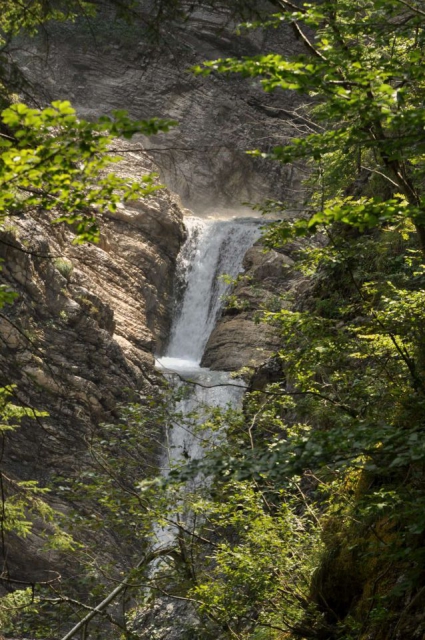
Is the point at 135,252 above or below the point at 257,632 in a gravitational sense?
above

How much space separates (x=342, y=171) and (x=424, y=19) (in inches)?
132

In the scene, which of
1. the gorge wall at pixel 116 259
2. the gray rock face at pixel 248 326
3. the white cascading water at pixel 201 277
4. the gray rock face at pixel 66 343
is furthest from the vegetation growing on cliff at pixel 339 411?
the white cascading water at pixel 201 277

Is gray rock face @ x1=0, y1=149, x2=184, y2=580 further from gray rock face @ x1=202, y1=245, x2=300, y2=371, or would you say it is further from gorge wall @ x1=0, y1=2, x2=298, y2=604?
gray rock face @ x1=202, y1=245, x2=300, y2=371

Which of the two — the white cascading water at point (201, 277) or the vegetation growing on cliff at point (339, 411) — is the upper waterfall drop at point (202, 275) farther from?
the vegetation growing on cliff at point (339, 411)

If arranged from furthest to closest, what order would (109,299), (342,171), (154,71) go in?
(154,71) < (109,299) < (342,171)

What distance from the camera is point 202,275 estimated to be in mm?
25156

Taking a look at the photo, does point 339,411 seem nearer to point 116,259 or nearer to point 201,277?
point 116,259

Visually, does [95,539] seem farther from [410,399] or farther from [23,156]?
[23,156]

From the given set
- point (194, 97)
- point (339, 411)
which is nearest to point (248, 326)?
point (339, 411)

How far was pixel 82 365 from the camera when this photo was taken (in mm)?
17078

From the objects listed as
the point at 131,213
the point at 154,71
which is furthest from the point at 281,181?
the point at 131,213

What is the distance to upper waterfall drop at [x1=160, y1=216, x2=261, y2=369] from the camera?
2383cm

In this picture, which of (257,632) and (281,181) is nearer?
(257,632)

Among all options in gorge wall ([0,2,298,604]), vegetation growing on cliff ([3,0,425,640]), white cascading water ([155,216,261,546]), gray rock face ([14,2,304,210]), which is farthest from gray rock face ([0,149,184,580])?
gray rock face ([14,2,304,210])
